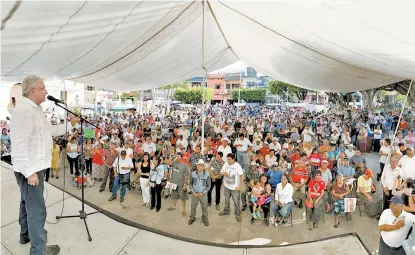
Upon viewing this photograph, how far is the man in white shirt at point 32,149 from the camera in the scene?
7.73 feet

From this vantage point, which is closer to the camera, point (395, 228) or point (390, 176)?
point (395, 228)

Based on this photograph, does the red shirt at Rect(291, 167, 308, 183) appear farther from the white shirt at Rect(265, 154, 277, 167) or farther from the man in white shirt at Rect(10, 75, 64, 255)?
the man in white shirt at Rect(10, 75, 64, 255)

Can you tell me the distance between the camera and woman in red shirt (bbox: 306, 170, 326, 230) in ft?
20.5

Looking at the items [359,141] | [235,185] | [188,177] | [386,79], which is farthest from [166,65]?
[359,141]

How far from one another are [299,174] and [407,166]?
87.5 inches

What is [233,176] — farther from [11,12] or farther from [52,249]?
[11,12]

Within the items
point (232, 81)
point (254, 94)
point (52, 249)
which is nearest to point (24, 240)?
point (52, 249)

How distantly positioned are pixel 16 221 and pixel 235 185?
4.10m

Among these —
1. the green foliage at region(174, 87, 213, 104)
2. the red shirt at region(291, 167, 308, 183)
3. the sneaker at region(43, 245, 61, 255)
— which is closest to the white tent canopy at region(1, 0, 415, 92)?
the sneaker at region(43, 245, 61, 255)

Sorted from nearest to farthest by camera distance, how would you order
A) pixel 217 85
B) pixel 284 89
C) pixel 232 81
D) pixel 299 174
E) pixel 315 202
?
pixel 315 202 < pixel 299 174 < pixel 284 89 < pixel 232 81 < pixel 217 85

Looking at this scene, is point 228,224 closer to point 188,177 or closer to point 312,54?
point 188,177

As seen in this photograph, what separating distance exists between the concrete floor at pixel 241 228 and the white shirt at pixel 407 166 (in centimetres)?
122

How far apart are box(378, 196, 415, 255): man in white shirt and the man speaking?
387 centimetres

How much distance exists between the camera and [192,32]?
6.44 m
